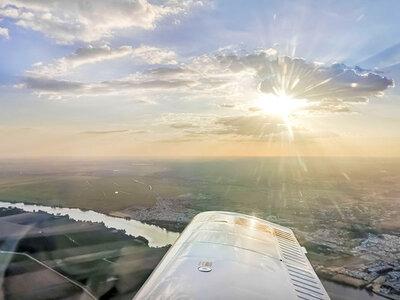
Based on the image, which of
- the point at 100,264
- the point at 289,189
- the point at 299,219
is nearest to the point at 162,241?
the point at 100,264

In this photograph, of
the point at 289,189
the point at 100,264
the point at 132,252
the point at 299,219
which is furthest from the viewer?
the point at 289,189

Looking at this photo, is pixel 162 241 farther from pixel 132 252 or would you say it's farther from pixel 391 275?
pixel 391 275

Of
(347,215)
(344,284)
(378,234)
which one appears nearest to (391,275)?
(344,284)

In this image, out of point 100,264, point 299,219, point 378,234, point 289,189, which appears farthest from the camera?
point 289,189

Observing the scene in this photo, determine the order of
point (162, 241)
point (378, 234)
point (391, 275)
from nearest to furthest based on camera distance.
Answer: point (391, 275), point (162, 241), point (378, 234)

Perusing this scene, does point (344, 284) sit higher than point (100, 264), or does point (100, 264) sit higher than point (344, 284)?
point (100, 264)

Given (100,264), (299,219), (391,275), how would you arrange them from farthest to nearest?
(299,219) → (391,275) → (100,264)

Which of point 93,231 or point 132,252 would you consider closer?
point 132,252

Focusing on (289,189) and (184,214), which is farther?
(289,189)

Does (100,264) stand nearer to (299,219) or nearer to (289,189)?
(299,219)
